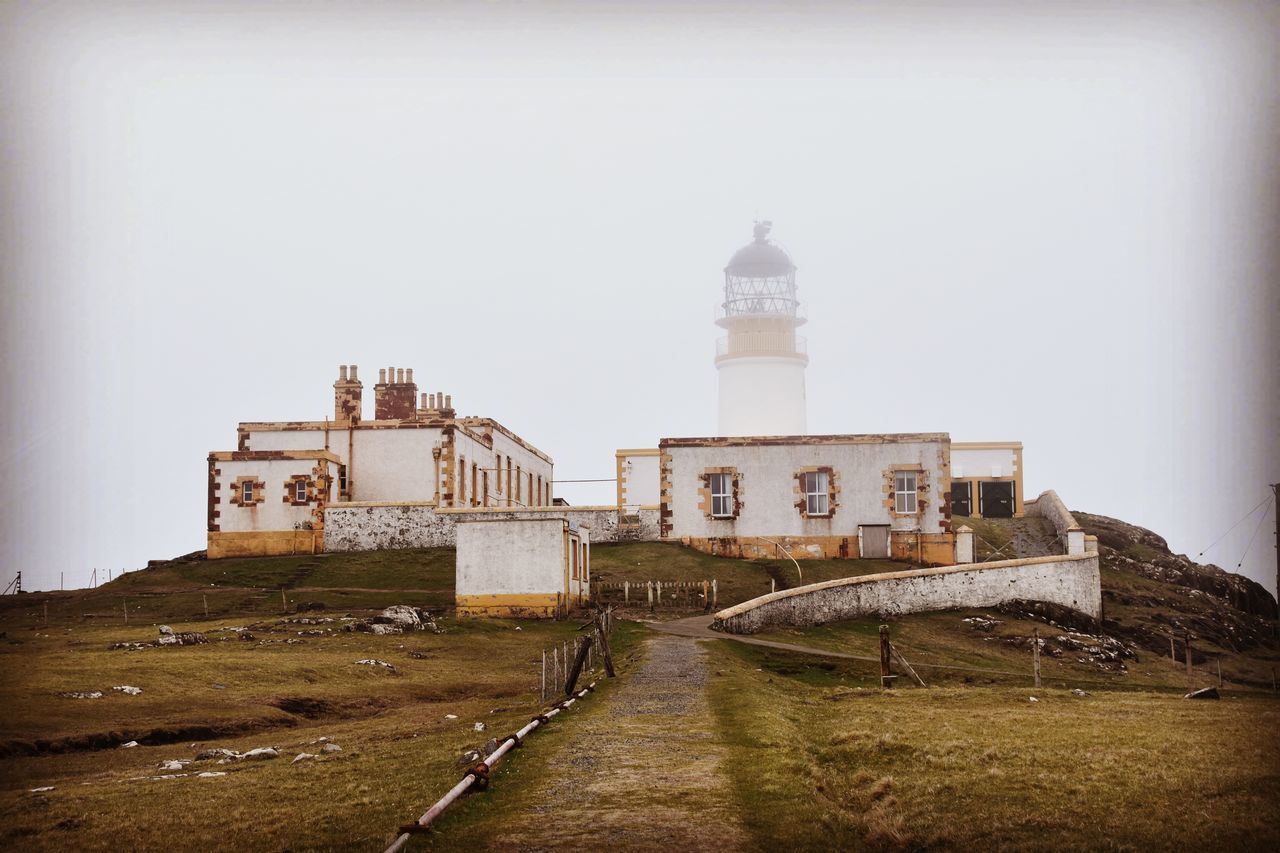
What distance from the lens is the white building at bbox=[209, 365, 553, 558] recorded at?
164 ft

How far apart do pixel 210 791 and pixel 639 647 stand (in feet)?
54.1

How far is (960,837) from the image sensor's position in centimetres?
1245

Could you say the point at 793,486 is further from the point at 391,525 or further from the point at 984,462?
the point at 391,525

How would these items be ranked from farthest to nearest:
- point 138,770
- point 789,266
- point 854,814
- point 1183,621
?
point 789,266 < point 1183,621 < point 138,770 < point 854,814

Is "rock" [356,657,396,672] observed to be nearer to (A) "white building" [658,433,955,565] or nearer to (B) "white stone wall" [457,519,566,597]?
(B) "white stone wall" [457,519,566,597]

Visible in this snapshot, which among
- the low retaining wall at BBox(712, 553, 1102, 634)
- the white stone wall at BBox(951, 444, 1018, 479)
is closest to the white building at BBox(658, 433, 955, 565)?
the low retaining wall at BBox(712, 553, 1102, 634)

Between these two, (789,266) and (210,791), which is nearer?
(210,791)

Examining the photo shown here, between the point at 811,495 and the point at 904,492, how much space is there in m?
3.35

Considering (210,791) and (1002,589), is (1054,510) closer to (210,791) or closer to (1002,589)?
(1002,589)

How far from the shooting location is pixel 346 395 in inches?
2207

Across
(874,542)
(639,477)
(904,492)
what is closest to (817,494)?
(874,542)

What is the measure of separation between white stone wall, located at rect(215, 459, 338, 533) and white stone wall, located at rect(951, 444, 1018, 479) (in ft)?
88.6

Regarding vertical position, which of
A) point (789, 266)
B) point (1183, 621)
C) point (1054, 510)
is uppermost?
point (789, 266)

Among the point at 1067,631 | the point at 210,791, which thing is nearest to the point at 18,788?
the point at 210,791
